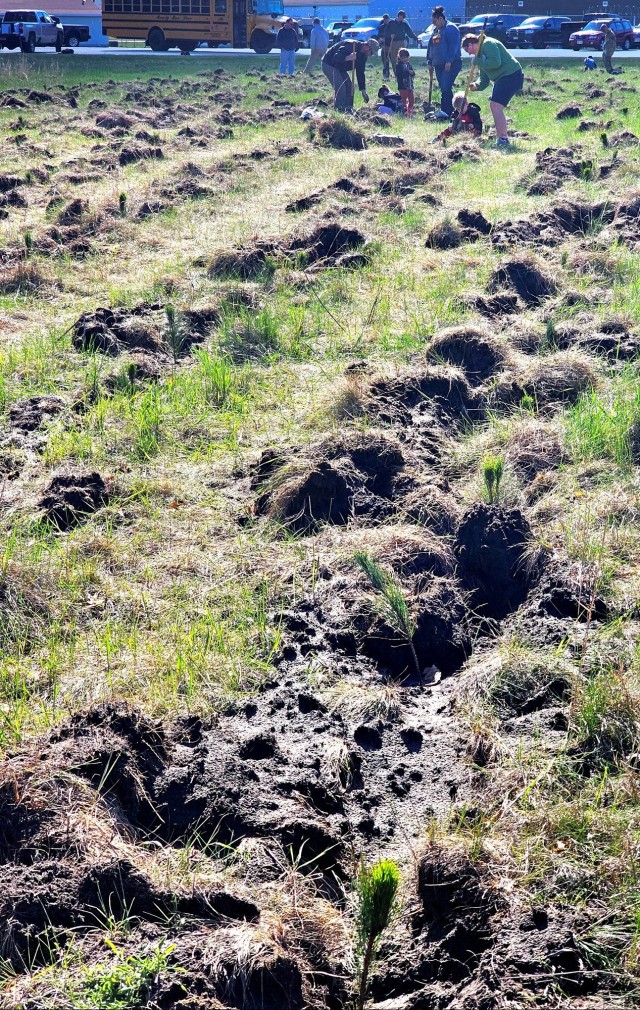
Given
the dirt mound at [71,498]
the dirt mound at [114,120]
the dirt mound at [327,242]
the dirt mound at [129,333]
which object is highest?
the dirt mound at [114,120]

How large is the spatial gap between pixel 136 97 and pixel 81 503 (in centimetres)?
1853

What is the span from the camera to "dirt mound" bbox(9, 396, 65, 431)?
5.44 meters

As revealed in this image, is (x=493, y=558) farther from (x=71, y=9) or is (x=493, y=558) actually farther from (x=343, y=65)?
(x=71, y=9)

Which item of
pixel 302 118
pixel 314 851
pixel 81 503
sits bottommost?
pixel 314 851

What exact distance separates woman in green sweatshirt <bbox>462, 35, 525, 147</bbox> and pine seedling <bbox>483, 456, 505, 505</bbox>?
38.1 feet

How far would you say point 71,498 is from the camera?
4605 millimetres

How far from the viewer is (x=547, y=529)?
14.0 feet

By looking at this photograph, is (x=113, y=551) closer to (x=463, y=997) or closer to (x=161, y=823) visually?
(x=161, y=823)

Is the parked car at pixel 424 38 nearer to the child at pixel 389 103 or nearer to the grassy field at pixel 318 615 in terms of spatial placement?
the child at pixel 389 103

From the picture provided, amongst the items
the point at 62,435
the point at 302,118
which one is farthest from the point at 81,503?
the point at 302,118

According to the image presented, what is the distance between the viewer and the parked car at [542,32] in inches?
1480

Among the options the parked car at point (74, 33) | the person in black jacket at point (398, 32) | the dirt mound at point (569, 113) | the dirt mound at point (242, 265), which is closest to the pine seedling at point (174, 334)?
the dirt mound at point (242, 265)

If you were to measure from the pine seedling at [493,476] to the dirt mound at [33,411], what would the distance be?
2.65 metres

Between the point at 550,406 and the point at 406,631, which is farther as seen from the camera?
the point at 550,406
